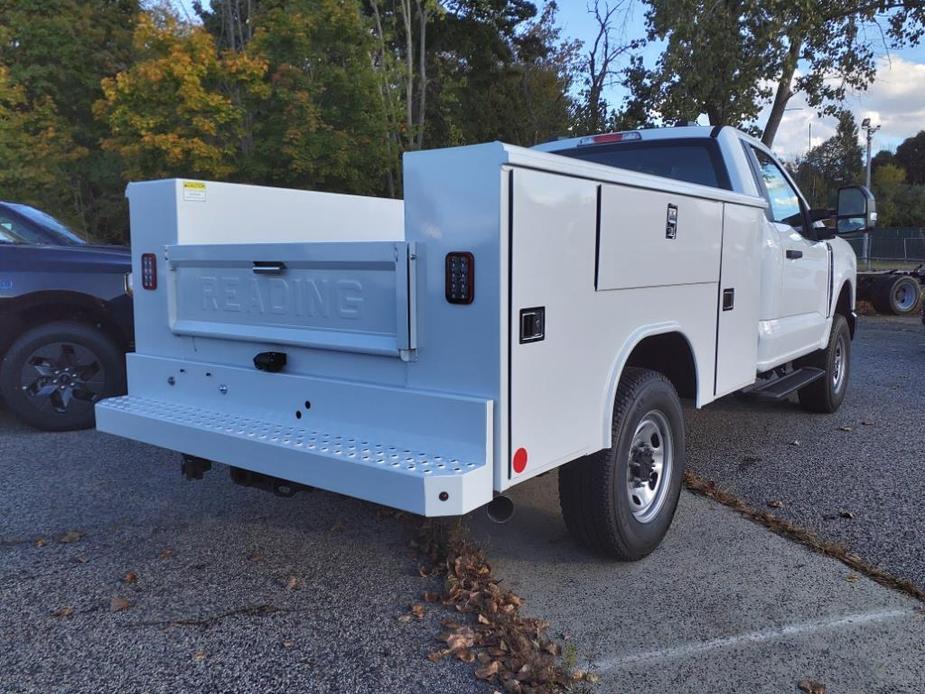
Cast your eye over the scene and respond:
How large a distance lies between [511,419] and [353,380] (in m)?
0.76

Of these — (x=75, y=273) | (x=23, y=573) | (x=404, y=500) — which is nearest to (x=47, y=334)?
(x=75, y=273)

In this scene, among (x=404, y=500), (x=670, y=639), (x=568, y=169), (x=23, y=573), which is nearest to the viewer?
(x=404, y=500)

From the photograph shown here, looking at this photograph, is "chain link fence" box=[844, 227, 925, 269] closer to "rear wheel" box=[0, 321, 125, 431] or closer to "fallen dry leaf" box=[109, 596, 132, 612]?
"rear wheel" box=[0, 321, 125, 431]

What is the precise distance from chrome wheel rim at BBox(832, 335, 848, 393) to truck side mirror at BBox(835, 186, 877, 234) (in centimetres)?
122

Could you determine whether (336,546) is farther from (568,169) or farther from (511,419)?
(568,169)

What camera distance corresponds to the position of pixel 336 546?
13.3ft

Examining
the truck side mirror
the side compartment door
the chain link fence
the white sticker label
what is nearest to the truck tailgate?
the white sticker label

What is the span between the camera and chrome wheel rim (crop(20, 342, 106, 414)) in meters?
6.03

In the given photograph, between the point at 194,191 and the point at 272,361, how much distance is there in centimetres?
116

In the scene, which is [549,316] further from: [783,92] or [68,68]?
[68,68]

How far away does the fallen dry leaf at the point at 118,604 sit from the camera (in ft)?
11.1

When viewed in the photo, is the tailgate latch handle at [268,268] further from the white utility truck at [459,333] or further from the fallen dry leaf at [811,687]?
the fallen dry leaf at [811,687]

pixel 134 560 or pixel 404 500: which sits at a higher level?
pixel 404 500

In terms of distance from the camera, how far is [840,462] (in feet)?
18.4
